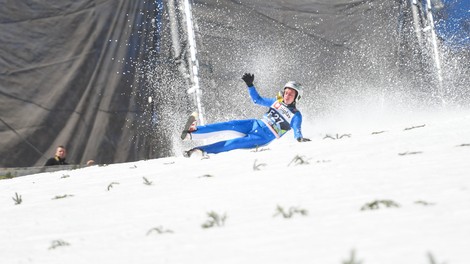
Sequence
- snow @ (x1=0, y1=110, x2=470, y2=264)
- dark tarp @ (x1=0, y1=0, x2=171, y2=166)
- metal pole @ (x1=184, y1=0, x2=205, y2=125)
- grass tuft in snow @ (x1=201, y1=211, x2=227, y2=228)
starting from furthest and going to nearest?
metal pole @ (x1=184, y1=0, x2=205, y2=125) → dark tarp @ (x1=0, y1=0, x2=171, y2=166) → grass tuft in snow @ (x1=201, y1=211, x2=227, y2=228) → snow @ (x1=0, y1=110, x2=470, y2=264)

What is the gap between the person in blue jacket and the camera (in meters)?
6.32

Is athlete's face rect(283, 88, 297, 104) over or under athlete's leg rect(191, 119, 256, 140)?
over

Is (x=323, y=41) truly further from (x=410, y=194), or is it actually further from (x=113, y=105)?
(x=410, y=194)

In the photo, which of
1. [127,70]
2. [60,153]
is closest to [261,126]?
[127,70]

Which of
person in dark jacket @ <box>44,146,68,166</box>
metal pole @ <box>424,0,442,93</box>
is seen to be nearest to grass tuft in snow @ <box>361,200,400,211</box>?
person in dark jacket @ <box>44,146,68,166</box>

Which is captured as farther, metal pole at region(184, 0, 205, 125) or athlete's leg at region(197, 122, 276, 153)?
metal pole at region(184, 0, 205, 125)

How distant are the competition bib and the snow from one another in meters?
3.46

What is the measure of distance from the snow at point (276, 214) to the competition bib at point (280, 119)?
3461 mm

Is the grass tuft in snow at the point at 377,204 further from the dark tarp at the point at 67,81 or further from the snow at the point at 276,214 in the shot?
the dark tarp at the point at 67,81

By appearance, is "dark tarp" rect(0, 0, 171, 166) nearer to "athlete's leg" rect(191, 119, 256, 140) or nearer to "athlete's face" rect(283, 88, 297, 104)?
"athlete's leg" rect(191, 119, 256, 140)

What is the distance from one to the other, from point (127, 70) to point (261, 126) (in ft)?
9.63

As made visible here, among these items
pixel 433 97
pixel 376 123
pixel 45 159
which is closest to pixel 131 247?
pixel 45 159

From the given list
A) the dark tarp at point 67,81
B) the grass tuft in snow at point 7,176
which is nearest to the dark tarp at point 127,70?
the dark tarp at point 67,81

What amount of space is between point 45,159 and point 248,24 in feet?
15.6
